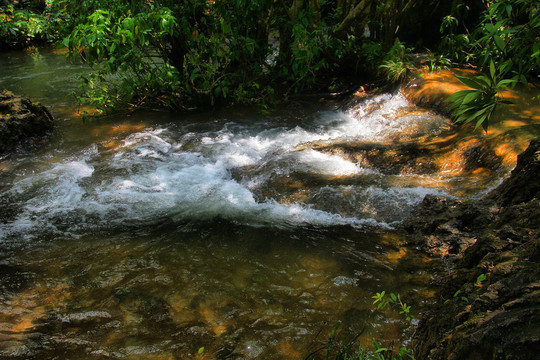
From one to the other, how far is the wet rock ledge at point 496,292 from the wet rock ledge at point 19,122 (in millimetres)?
6518

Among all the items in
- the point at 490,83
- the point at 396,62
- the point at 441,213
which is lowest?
the point at 441,213

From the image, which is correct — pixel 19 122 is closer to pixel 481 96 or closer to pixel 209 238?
pixel 209 238

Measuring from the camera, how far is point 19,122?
244 inches

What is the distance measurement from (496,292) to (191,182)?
3.94 meters

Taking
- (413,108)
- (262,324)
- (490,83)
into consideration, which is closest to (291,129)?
(413,108)

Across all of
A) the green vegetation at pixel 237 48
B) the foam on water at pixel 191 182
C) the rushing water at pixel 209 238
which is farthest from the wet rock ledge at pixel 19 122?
the foam on water at pixel 191 182

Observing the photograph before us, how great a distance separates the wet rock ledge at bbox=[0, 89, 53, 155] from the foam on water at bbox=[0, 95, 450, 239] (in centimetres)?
129

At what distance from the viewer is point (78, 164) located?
216 inches

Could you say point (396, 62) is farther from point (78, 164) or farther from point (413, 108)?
point (78, 164)

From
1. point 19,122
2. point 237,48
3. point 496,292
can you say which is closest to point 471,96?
point 496,292

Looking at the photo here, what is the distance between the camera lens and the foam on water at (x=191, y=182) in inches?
159

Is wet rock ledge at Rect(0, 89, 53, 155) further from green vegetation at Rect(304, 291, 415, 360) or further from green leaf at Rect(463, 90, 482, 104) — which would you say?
green leaf at Rect(463, 90, 482, 104)

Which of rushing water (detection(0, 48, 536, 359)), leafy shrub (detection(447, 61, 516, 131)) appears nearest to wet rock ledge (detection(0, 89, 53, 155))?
rushing water (detection(0, 48, 536, 359))

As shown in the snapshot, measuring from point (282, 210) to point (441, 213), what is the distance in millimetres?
1652
